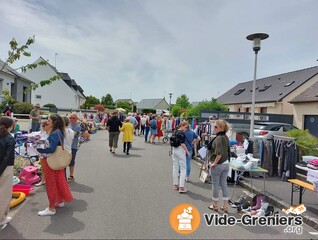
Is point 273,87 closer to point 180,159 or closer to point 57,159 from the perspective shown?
point 180,159

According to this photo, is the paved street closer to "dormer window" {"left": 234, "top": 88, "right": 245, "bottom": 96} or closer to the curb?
the curb

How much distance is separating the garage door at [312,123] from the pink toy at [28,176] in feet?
68.6

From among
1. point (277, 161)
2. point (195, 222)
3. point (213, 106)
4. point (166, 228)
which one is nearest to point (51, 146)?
point (166, 228)

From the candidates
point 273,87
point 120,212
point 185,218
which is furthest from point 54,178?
point 273,87

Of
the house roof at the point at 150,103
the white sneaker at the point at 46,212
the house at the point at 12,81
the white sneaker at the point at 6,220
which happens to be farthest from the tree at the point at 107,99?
the white sneaker at the point at 6,220

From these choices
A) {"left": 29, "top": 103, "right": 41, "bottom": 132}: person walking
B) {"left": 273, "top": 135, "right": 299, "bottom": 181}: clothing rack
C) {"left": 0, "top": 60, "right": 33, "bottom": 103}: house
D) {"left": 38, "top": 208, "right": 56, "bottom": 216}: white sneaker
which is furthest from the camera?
{"left": 0, "top": 60, "right": 33, "bottom": 103}: house

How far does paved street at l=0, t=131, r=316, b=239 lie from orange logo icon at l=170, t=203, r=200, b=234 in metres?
0.10

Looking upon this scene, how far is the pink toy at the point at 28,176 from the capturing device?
691 cm

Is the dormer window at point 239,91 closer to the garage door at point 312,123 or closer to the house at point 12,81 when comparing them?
the garage door at point 312,123

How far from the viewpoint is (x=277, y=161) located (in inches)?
358

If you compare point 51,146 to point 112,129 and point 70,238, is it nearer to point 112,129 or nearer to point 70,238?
point 70,238

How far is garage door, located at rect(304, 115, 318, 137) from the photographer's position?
72.4 ft

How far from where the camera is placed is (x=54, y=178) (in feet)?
17.0

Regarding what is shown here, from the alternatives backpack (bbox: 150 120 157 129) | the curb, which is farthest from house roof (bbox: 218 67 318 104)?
the curb
